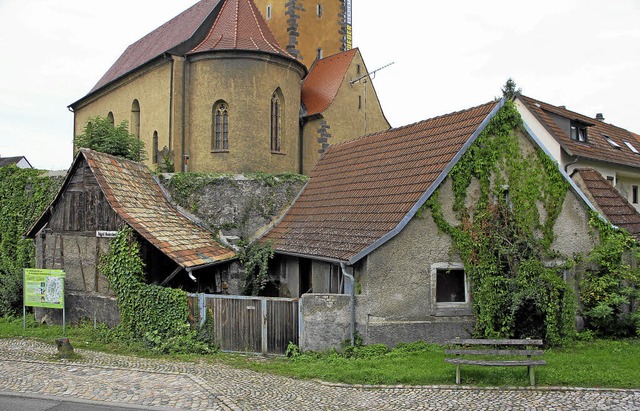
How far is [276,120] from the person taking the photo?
24.8m

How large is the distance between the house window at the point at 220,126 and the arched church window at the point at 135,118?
5610 mm

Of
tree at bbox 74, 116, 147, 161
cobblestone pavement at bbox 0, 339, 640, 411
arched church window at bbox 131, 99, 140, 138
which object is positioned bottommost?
cobblestone pavement at bbox 0, 339, 640, 411

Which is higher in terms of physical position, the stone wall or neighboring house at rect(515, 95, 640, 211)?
neighboring house at rect(515, 95, 640, 211)

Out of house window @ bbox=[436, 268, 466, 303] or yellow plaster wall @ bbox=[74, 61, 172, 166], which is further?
yellow plaster wall @ bbox=[74, 61, 172, 166]

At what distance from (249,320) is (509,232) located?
20.9 ft

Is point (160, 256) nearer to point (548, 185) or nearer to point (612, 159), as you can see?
point (548, 185)

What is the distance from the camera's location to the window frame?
43.5 feet

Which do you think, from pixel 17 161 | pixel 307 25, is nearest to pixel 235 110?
pixel 307 25

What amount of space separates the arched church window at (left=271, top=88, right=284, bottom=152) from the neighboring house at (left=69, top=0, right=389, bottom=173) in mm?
42

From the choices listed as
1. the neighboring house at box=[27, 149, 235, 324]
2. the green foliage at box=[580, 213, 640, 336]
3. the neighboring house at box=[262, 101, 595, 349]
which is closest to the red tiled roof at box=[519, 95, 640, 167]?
the green foliage at box=[580, 213, 640, 336]

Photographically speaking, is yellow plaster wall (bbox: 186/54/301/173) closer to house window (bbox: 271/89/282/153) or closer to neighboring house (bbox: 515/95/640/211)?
house window (bbox: 271/89/282/153)

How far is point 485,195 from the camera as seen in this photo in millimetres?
13914

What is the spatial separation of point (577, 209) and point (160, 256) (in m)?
11.1

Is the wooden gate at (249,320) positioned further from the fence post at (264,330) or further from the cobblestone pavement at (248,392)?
the cobblestone pavement at (248,392)
